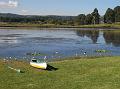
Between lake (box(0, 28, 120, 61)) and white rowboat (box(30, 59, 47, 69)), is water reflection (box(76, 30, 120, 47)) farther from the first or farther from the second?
white rowboat (box(30, 59, 47, 69))

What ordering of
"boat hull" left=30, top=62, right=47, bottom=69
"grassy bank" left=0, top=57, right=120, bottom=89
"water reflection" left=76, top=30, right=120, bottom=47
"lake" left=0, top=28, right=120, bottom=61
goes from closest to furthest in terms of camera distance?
"grassy bank" left=0, top=57, right=120, bottom=89 → "boat hull" left=30, top=62, right=47, bottom=69 → "lake" left=0, top=28, right=120, bottom=61 → "water reflection" left=76, top=30, right=120, bottom=47

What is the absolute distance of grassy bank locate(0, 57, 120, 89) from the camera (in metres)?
24.3

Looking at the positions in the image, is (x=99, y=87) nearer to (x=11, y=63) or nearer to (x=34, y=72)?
(x=34, y=72)

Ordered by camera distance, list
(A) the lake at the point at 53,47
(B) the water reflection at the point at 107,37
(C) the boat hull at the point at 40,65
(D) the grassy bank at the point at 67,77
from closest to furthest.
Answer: (D) the grassy bank at the point at 67,77 → (C) the boat hull at the point at 40,65 → (A) the lake at the point at 53,47 → (B) the water reflection at the point at 107,37

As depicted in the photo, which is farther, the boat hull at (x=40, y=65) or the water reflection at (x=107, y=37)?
the water reflection at (x=107, y=37)

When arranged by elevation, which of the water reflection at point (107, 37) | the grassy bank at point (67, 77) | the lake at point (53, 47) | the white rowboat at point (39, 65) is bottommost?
the water reflection at point (107, 37)

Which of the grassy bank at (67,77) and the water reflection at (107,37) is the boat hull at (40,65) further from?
the water reflection at (107,37)

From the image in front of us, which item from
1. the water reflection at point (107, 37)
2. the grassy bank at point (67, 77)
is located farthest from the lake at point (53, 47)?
the grassy bank at point (67, 77)

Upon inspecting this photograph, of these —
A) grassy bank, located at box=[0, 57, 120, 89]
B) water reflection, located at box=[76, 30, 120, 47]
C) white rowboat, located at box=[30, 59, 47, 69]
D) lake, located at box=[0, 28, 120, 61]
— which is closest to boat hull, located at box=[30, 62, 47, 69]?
white rowboat, located at box=[30, 59, 47, 69]

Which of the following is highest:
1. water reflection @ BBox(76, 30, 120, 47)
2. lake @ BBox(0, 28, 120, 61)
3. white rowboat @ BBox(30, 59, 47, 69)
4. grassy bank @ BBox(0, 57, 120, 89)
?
white rowboat @ BBox(30, 59, 47, 69)

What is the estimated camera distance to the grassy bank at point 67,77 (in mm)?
24281

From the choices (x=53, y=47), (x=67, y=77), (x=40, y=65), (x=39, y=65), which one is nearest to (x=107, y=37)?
(x=53, y=47)

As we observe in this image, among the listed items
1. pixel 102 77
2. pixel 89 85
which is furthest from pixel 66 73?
pixel 89 85

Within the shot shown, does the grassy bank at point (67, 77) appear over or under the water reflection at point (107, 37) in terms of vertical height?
over
